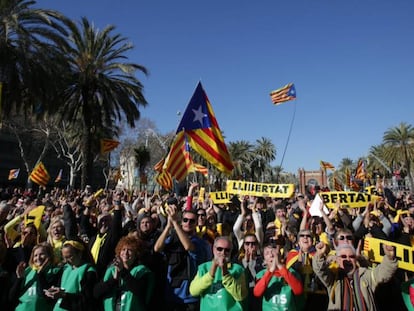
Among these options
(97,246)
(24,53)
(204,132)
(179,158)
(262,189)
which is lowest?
(97,246)

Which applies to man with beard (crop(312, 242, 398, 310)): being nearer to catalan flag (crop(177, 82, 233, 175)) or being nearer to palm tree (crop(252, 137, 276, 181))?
catalan flag (crop(177, 82, 233, 175))

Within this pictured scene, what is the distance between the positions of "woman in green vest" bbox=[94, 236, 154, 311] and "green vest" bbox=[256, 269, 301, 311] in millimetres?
1159

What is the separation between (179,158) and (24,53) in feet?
39.9

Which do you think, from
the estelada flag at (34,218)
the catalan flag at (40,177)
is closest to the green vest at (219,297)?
the estelada flag at (34,218)

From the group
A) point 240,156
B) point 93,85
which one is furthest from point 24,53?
point 240,156

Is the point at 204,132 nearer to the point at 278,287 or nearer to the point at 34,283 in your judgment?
the point at 278,287

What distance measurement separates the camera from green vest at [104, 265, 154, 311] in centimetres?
356

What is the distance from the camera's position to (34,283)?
3680mm

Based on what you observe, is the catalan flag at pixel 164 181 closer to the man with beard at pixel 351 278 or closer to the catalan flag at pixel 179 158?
the catalan flag at pixel 179 158

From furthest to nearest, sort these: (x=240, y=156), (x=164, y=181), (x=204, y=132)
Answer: (x=240, y=156) < (x=164, y=181) < (x=204, y=132)

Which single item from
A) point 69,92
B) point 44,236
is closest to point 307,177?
point 69,92

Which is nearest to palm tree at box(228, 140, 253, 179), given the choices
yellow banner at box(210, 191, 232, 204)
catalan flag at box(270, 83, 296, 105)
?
catalan flag at box(270, 83, 296, 105)

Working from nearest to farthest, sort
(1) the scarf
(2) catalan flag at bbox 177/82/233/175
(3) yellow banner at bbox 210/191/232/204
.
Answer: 1. (1) the scarf
2. (2) catalan flag at bbox 177/82/233/175
3. (3) yellow banner at bbox 210/191/232/204

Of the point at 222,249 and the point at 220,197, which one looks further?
the point at 220,197
